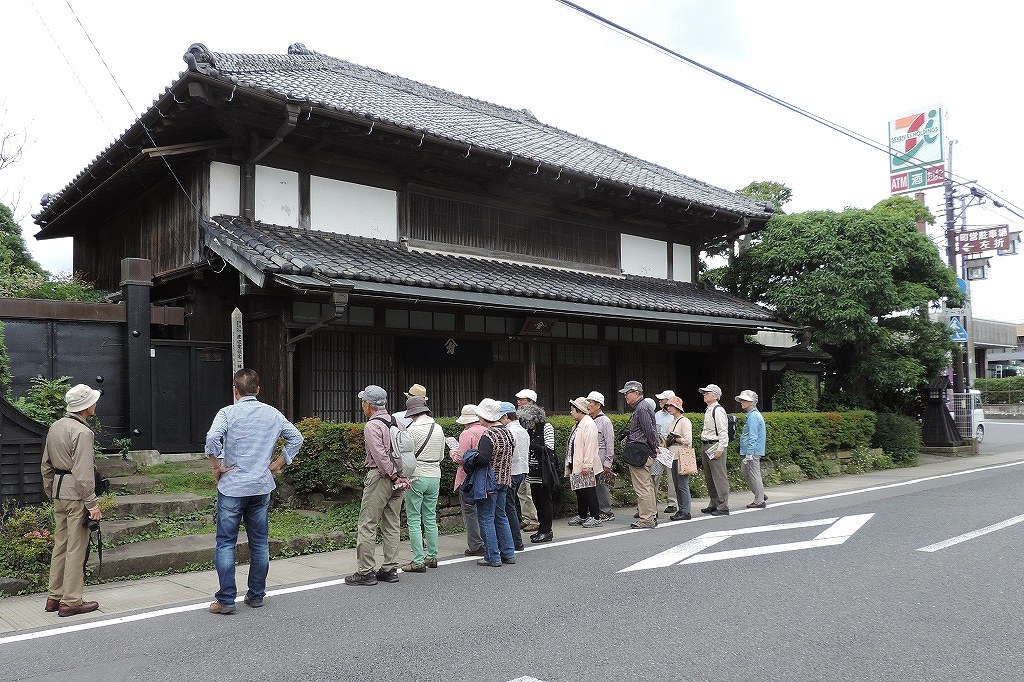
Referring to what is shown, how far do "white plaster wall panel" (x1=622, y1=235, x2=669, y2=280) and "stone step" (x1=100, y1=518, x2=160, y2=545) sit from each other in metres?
11.6

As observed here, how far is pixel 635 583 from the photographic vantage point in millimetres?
6859

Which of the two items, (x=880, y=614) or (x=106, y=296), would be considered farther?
(x=106, y=296)

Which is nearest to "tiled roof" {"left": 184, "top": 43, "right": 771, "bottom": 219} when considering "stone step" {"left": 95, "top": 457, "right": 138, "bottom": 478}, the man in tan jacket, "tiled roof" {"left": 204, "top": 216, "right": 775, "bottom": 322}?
"tiled roof" {"left": 204, "top": 216, "right": 775, "bottom": 322}

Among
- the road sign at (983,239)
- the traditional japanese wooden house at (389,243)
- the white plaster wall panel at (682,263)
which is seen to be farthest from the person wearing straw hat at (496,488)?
the road sign at (983,239)

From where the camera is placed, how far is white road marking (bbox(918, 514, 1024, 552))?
819 cm

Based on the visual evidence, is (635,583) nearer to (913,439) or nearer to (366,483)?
(366,483)

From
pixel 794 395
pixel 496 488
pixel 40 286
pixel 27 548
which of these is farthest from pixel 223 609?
pixel 794 395

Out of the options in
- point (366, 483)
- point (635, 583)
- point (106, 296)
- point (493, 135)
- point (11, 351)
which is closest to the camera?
point (635, 583)

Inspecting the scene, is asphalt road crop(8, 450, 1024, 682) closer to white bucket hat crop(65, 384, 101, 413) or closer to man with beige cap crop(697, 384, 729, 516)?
white bucket hat crop(65, 384, 101, 413)

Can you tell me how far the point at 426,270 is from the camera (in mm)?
12211

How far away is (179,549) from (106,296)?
907 cm

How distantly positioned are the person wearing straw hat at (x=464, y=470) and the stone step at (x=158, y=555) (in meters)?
2.06

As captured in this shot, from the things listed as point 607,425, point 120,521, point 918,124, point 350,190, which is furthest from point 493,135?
point 918,124

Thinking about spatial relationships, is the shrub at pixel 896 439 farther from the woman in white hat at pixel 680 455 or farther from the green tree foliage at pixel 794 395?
the woman in white hat at pixel 680 455
